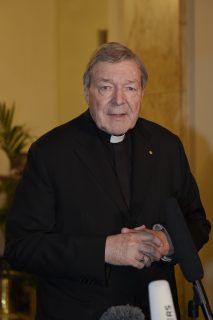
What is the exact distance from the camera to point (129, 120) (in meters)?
2.09

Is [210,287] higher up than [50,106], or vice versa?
[50,106]

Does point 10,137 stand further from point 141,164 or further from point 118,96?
point 118,96

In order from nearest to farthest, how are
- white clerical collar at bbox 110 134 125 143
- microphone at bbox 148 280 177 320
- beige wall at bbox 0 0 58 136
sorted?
microphone at bbox 148 280 177 320, white clerical collar at bbox 110 134 125 143, beige wall at bbox 0 0 58 136

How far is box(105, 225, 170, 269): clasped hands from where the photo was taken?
1798mm

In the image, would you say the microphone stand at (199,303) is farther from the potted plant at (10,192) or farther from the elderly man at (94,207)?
the potted plant at (10,192)

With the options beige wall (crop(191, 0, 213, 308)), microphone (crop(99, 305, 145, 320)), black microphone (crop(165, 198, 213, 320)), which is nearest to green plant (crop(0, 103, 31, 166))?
beige wall (crop(191, 0, 213, 308))

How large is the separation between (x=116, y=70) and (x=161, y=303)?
99 centimetres

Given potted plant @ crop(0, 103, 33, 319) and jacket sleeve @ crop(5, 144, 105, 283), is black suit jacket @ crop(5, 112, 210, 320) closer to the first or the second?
jacket sleeve @ crop(5, 144, 105, 283)

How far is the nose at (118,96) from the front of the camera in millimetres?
2029

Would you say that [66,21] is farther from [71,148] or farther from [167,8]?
[71,148]

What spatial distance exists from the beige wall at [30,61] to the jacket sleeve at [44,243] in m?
4.20

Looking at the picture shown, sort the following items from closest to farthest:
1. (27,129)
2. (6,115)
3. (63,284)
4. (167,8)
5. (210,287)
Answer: (63,284) < (210,287) < (167,8) < (6,115) < (27,129)

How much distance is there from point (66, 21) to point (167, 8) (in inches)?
102

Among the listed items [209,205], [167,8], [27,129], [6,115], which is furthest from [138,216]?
[27,129]
